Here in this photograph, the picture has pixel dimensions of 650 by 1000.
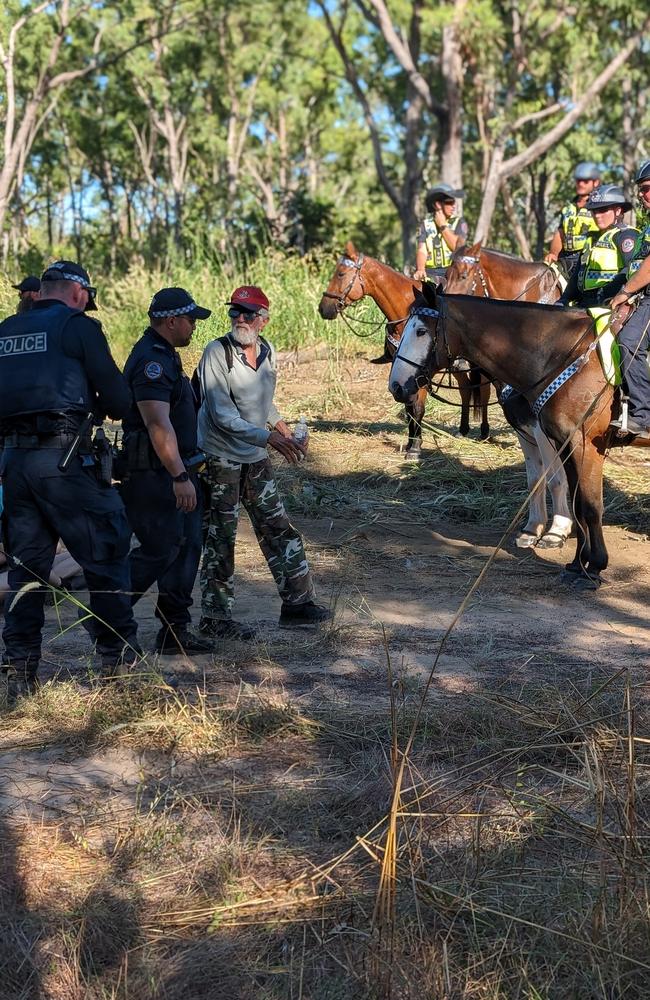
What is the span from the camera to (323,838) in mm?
4262

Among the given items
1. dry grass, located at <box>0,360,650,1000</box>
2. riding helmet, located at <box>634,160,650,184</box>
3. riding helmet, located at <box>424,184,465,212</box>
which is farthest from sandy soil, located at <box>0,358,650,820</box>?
riding helmet, located at <box>424,184,465,212</box>

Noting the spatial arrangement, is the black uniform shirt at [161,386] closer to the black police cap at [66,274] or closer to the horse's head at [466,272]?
the black police cap at [66,274]

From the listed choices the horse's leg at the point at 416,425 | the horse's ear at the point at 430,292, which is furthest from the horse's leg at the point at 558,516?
the horse's leg at the point at 416,425

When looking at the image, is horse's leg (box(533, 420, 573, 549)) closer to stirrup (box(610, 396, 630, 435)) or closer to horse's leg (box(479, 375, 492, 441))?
stirrup (box(610, 396, 630, 435))

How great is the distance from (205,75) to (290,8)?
128 inches

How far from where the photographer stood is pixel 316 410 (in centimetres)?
1439

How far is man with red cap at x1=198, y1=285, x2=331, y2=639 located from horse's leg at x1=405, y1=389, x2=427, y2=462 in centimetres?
478

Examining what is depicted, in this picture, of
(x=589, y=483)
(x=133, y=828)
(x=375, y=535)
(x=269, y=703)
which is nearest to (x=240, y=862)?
(x=133, y=828)

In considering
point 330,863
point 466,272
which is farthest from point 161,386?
point 466,272

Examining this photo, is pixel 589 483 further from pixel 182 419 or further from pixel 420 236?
pixel 420 236

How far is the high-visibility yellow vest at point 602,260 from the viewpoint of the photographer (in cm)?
868

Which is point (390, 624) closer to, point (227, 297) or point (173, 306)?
point (173, 306)

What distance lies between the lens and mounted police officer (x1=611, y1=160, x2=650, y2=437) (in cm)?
768

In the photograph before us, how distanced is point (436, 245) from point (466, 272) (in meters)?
1.71
